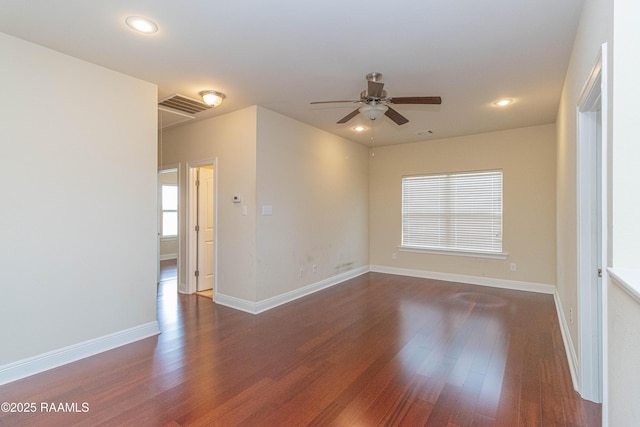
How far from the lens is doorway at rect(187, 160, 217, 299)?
481 centimetres

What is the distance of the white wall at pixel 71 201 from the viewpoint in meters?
2.39

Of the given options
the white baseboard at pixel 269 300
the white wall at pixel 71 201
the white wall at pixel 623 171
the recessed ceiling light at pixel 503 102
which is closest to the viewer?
the white wall at pixel 623 171

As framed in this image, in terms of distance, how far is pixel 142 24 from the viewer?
2217 millimetres

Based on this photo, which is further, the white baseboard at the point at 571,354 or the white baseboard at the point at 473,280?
the white baseboard at the point at 473,280

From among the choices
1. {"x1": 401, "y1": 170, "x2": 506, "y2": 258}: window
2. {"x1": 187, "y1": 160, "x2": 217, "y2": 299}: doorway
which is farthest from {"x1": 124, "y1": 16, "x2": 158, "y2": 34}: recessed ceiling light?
{"x1": 401, "y1": 170, "x2": 506, "y2": 258}: window

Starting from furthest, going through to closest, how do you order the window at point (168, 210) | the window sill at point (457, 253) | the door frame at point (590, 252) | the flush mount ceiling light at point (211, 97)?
1. the window at point (168, 210)
2. the window sill at point (457, 253)
3. the flush mount ceiling light at point (211, 97)
4. the door frame at point (590, 252)

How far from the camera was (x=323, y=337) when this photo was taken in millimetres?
3164

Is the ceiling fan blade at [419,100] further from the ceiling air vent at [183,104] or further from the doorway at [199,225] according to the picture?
the doorway at [199,225]

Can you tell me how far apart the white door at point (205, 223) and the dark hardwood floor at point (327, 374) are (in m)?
1.09

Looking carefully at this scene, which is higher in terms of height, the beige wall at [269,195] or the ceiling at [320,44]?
the ceiling at [320,44]

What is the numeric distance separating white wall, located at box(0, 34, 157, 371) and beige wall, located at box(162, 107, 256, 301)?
1.07m

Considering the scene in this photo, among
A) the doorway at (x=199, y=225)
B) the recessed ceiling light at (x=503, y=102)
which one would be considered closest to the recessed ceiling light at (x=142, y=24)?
the doorway at (x=199, y=225)

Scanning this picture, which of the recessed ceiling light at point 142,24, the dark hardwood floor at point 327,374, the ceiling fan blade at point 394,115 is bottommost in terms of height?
the dark hardwood floor at point 327,374

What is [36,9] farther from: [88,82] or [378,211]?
[378,211]
